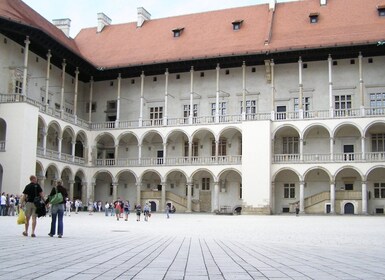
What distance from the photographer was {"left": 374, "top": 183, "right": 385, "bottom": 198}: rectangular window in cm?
3841

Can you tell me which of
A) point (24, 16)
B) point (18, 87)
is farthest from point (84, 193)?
point (24, 16)

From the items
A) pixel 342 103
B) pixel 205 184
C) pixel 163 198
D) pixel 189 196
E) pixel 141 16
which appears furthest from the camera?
pixel 141 16

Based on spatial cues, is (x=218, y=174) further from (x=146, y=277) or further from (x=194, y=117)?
(x=146, y=277)

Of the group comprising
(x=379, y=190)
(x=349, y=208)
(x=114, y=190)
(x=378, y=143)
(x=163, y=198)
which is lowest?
(x=349, y=208)

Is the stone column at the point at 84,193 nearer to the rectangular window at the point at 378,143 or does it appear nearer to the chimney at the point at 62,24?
the chimney at the point at 62,24

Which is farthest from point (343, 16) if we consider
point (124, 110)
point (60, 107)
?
point (60, 107)

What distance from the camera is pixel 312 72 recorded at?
4144cm

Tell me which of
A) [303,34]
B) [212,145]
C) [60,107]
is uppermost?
[303,34]

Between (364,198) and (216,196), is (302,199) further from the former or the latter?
(216,196)

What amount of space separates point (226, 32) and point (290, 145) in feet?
36.9

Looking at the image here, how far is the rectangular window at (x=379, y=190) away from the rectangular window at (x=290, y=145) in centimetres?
643

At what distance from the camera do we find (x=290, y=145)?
41.6 metres

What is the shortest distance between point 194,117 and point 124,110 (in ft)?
24.5

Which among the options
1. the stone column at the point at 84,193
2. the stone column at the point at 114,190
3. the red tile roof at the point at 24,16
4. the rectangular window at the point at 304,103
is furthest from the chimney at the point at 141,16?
the rectangular window at the point at 304,103
